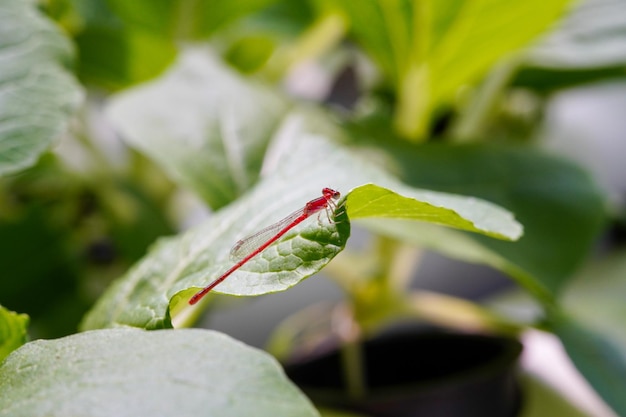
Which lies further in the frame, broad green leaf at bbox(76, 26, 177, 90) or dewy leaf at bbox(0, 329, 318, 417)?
broad green leaf at bbox(76, 26, 177, 90)

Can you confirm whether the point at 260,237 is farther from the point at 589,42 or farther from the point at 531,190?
the point at 589,42

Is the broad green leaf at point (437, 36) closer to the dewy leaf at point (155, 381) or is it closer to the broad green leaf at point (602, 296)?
A: the broad green leaf at point (602, 296)

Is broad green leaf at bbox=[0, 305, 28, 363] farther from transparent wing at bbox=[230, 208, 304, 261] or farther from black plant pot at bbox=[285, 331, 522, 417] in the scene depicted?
black plant pot at bbox=[285, 331, 522, 417]

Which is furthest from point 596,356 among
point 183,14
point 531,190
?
point 183,14

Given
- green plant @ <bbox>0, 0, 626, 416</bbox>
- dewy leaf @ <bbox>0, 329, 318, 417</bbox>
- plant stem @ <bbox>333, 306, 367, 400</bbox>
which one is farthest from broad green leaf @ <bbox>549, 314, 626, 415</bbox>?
dewy leaf @ <bbox>0, 329, 318, 417</bbox>

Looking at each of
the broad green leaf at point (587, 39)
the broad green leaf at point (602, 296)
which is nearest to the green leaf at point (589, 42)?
the broad green leaf at point (587, 39)

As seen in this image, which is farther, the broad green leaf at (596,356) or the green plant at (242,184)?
the broad green leaf at (596,356)
